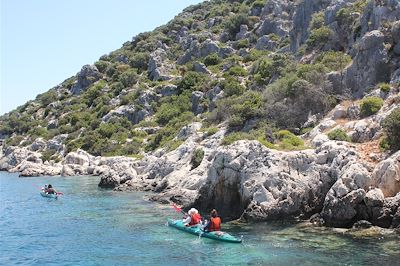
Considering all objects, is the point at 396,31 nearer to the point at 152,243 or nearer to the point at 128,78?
the point at 152,243

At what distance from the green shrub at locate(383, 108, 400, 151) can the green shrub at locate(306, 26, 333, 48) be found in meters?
28.4

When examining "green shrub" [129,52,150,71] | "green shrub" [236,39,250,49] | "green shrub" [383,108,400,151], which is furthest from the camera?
"green shrub" [129,52,150,71]

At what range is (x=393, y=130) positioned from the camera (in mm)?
28719

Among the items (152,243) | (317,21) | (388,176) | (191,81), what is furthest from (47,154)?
(388,176)

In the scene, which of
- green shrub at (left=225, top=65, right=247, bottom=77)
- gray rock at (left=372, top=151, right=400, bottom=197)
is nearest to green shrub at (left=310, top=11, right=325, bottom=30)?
green shrub at (left=225, top=65, right=247, bottom=77)

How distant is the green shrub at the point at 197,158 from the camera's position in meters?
43.0

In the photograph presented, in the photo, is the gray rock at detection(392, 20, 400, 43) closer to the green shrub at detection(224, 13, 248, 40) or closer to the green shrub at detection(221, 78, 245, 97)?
the green shrub at detection(221, 78, 245, 97)

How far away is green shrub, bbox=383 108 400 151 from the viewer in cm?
2850

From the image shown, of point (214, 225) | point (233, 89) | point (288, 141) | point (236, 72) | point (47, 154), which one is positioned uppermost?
point (236, 72)

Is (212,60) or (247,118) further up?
(212,60)

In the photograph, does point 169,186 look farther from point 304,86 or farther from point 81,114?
point 81,114

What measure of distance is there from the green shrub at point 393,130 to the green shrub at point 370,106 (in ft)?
26.2

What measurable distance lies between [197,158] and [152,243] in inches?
749

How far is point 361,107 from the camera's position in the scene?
3831 centimetres
